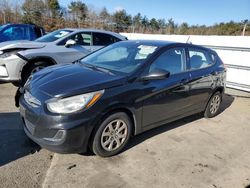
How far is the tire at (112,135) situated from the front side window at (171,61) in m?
0.90

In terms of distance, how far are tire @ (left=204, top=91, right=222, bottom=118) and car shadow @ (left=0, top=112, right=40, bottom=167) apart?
3.51 m

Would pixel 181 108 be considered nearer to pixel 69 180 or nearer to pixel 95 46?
pixel 69 180

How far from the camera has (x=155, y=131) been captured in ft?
Answer: 14.4

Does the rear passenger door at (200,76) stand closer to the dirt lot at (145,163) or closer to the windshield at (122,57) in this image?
the dirt lot at (145,163)

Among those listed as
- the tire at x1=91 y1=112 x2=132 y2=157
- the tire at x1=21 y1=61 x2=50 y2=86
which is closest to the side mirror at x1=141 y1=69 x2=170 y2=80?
the tire at x1=91 y1=112 x2=132 y2=157

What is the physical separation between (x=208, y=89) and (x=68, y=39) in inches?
158

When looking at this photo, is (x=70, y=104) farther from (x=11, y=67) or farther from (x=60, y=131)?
(x=11, y=67)

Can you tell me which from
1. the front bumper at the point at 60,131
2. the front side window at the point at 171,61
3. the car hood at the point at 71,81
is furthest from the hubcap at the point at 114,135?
the front side window at the point at 171,61

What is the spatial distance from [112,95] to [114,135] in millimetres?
590

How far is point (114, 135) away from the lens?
3.39 m

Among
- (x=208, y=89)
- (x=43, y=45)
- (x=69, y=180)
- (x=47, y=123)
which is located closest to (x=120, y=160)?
(x=69, y=180)

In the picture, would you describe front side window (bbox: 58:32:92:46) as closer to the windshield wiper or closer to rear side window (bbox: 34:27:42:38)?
the windshield wiper

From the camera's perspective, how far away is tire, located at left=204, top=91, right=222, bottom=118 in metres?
5.22

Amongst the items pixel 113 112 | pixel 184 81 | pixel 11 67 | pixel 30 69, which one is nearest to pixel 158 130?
pixel 184 81
